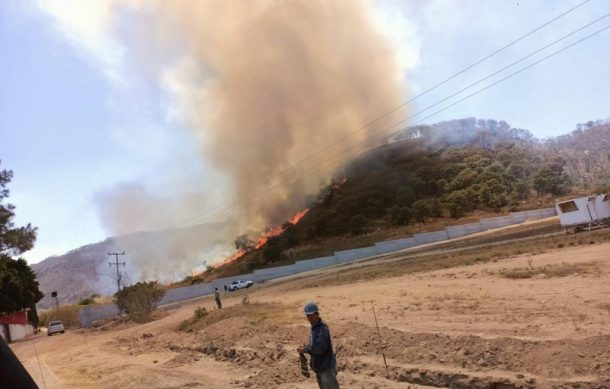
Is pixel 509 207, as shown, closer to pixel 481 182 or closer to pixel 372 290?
pixel 481 182

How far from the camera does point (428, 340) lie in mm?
9344

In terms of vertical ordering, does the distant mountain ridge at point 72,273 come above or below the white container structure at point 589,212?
above

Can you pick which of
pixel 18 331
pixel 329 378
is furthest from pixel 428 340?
pixel 18 331

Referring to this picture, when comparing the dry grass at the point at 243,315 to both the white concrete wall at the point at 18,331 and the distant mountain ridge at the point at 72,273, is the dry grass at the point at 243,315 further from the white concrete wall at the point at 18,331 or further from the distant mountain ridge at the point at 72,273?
the distant mountain ridge at the point at 72,273

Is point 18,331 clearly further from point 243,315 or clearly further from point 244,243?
point 244,243

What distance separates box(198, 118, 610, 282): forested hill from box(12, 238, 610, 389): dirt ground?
46.8 meters

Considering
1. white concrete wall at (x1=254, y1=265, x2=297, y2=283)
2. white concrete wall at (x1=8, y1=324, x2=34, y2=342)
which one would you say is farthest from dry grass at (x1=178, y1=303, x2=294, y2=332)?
white concrete wall at (x1=254, y1=265, x2=297, y2=283)

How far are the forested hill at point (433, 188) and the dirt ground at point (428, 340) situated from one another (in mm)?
46795

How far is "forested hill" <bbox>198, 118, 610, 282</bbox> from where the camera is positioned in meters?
70.0

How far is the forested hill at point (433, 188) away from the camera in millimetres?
70000

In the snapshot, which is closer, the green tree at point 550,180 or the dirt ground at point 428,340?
the dirt ground at point 428,340

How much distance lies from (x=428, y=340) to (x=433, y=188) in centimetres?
7745

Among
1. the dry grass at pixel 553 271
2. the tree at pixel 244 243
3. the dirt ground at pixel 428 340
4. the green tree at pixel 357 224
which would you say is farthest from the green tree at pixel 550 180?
the dry grass at pixel 553 271

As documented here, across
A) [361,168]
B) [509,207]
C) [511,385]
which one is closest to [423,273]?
[511,385]
